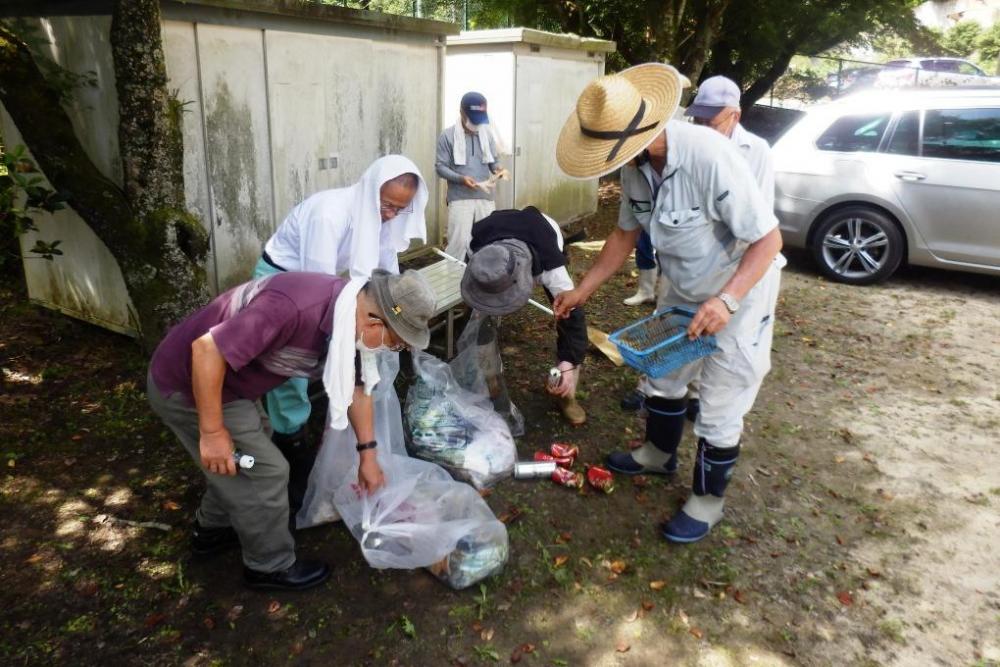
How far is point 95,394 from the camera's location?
4215 millimetres

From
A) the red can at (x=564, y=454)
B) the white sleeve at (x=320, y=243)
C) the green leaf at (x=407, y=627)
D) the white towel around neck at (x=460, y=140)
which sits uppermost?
the white towel around neck at (x=460, y=140)

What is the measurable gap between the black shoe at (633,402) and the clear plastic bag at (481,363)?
77 centimetres

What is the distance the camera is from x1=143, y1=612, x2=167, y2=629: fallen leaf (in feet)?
8.63

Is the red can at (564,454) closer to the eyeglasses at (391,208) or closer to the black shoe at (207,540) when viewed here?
the eyeglasses at (391,208)

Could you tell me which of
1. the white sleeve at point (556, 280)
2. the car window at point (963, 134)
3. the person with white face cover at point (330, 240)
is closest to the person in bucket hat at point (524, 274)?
the white sleeve at point (556, 280)

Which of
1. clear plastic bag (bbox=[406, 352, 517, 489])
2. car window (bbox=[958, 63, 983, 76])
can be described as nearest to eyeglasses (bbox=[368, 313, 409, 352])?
clear plastic bag (bbox=[406, 352, 517, 489])

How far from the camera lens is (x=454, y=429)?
3.53 m

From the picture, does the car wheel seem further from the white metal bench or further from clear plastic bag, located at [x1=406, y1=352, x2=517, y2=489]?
clear plastic bag, located at [x1=406, y1=352, x2=517, y2=489]

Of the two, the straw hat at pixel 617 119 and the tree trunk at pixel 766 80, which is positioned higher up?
the tree trunk at pixel 766 80

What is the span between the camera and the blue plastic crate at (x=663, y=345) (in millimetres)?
2908

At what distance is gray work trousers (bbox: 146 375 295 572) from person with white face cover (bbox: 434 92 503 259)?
365cm

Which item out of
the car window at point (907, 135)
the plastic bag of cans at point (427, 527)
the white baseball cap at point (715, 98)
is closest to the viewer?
the plastic bag of cans at point (427, 527)

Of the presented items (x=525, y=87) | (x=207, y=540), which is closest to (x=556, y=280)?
(x=207, y=540)

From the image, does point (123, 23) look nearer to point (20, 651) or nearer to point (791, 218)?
point (20, 651)
